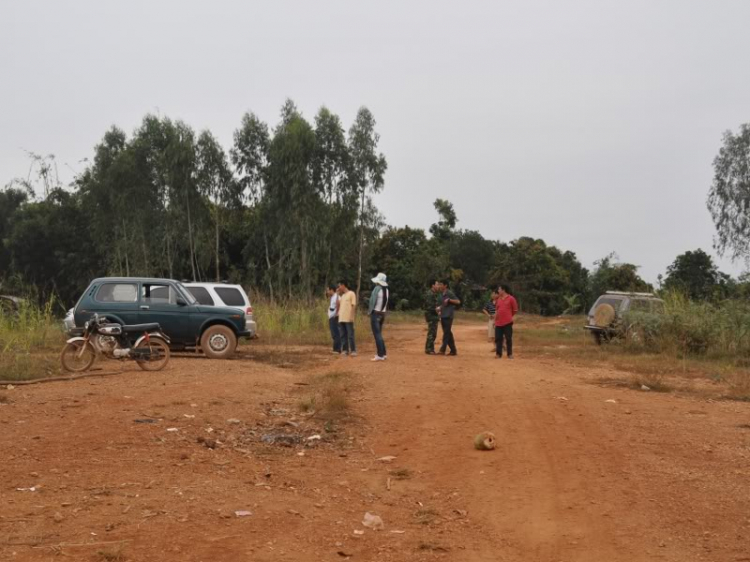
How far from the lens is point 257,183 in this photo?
40.7 meters

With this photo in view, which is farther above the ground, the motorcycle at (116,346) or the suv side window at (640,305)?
the suv side window at (640,305)

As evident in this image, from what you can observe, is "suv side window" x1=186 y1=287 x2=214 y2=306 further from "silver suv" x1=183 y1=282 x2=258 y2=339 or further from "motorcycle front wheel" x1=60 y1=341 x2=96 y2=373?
"motorcycle front wheel" x1=60 y1=341 x2=96 y2=373

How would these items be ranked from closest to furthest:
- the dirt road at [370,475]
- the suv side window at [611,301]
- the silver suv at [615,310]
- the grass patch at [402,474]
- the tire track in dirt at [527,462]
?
the dirt road at [370,475], the tire track in dirt at [527,462], the grass patch at [402,474], the silver suv at [615,310], the suv side window at [611,301]

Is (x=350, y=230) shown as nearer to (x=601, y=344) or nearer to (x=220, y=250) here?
(x=220, y=250)

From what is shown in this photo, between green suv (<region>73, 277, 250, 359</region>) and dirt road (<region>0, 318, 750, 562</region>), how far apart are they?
5071 millimetres

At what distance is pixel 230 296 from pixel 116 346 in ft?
20.8

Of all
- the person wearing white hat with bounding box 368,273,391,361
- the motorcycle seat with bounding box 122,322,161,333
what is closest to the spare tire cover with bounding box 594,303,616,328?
the person wearing white hat with bounding box 368,273,391,361

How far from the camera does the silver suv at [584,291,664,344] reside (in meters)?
22.3

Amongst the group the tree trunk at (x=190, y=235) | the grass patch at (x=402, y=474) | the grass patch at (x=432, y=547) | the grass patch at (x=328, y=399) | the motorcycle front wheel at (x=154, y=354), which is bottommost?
the grass patch at (x=432, y=547)

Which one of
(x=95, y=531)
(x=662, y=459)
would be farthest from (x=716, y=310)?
(x=95, y=531)

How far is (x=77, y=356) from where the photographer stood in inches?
514

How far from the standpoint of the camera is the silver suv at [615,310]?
22312 mm

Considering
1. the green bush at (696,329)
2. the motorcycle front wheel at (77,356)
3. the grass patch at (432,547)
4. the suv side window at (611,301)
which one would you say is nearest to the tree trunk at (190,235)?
the suv side window at (611,301)

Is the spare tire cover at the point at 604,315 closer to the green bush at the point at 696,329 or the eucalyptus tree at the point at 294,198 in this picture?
the green bush at the point at 696,329
